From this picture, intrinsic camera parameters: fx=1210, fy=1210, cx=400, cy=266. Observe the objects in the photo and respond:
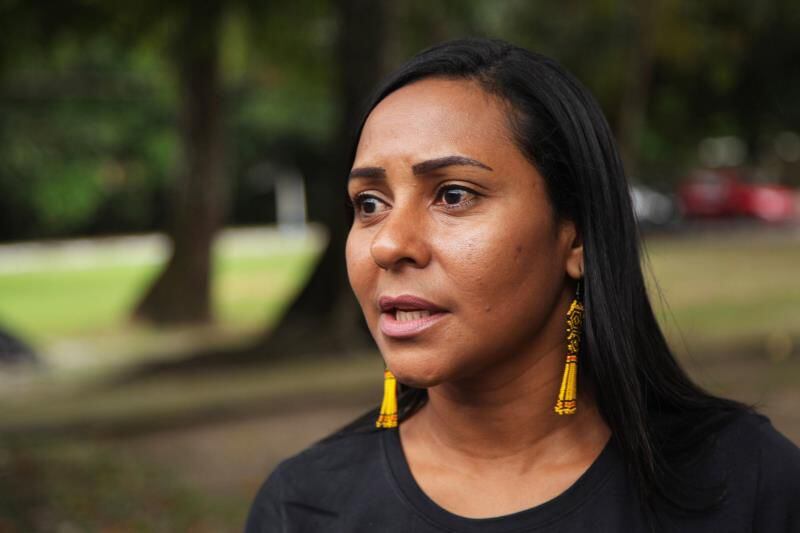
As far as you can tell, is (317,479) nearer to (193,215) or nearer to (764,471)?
(764,471)

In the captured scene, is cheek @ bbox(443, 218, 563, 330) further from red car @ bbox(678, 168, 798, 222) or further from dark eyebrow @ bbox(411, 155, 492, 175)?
red car @ bbox(678, 168, 798, 222)

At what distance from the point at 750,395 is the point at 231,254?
18364 millimetres

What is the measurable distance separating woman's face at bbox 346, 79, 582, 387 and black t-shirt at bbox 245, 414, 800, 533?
0.70 ft

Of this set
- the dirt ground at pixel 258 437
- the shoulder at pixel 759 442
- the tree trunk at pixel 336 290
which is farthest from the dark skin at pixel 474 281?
the tree trunk at pixel 336 290

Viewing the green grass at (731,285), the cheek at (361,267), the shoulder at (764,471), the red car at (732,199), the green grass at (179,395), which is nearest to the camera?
the shoulder at (764,471)

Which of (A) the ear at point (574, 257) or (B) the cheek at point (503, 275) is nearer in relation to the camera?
(B) the cheek at point (503, 275)

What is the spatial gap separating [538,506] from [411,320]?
343 mm

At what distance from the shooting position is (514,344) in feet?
6.24

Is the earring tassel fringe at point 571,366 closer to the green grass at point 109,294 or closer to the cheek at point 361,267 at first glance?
the cheek at point 361,267

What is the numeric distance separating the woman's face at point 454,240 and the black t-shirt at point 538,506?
0.21m

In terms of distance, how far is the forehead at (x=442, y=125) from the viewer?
185cm

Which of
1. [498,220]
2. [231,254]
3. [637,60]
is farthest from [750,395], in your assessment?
[231,254]

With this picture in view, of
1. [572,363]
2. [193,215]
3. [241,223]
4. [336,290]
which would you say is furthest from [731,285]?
[241,223]

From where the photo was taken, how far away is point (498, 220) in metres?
1.84
